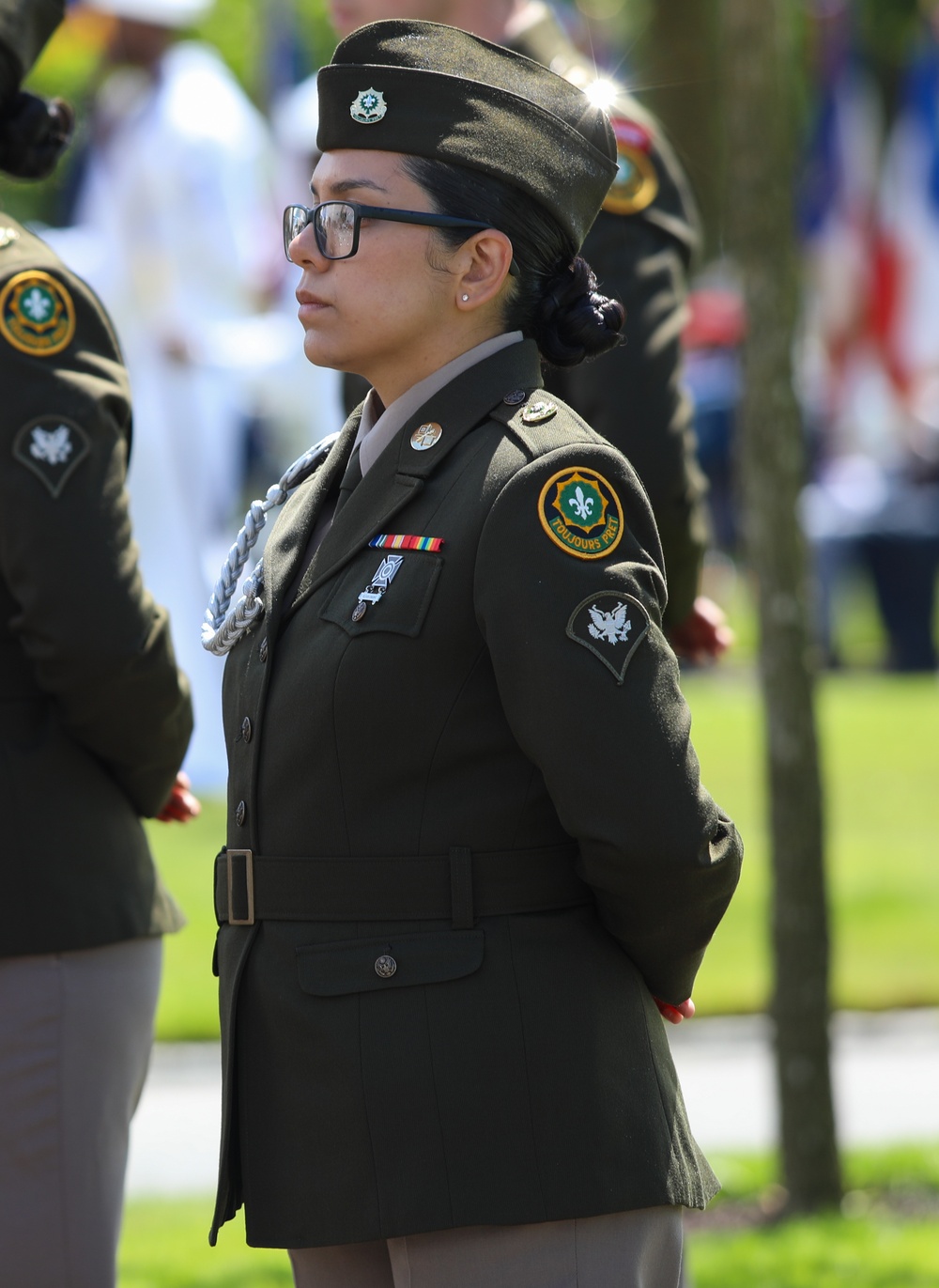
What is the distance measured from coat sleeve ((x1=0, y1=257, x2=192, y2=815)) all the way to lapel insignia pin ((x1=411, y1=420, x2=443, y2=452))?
67cm

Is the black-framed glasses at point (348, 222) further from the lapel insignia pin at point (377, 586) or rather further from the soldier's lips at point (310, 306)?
the lapel insignia pin at point (377, 586)

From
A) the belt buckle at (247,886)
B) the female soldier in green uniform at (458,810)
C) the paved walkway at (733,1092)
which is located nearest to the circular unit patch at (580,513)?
the female soldier in green uniform at (458,810)

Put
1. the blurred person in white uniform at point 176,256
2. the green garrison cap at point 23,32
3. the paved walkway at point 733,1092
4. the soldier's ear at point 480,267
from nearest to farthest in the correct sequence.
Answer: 1. the soldier's ear at point 480,267
2. the green garrison cap at point 23,32
3. the paved walkway at point 733,1092
4. the blurred person in white uniform at point 176,256

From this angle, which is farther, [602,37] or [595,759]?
[602,37]

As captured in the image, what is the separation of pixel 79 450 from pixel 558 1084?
3.94ft

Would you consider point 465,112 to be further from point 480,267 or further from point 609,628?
point 609,628

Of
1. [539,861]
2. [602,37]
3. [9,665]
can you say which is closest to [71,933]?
[9,665]

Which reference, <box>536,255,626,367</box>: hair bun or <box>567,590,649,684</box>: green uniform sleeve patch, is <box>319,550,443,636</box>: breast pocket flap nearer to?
<box>567,590,649,684</box>: green uniform sleeve patch

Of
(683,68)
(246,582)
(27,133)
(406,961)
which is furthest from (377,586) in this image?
(683,68)

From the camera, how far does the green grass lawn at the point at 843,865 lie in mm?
6668

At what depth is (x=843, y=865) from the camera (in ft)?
26.7

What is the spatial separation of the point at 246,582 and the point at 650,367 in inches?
48.6

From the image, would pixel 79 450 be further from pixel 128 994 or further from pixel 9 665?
pixel 128 994

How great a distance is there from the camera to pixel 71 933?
2.95 metres
